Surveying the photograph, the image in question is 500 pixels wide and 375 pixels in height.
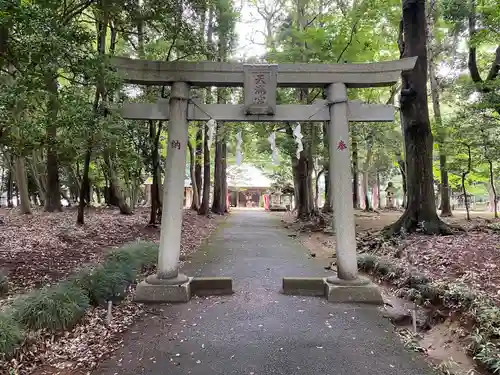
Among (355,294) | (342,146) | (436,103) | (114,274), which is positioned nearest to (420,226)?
(355,294)

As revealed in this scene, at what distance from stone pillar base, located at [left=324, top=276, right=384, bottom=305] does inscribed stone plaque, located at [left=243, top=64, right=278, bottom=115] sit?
11.1ft

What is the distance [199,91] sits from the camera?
16.7 metres

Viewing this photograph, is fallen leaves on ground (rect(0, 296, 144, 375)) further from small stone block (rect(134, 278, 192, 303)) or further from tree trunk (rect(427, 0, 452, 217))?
tree trunk (rect(427, 0, 452, 217))

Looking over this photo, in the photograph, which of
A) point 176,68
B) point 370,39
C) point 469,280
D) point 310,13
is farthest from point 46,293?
point 310,13

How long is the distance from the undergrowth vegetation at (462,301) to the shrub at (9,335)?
4.92 m

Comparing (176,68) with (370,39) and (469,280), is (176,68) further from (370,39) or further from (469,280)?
(370,39)

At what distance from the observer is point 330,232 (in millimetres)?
13703

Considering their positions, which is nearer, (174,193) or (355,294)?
(355,294)

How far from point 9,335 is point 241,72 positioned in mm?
4980

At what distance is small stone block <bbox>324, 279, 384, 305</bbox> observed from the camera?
5.64 meters

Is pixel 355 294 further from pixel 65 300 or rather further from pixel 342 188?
pixel 65 300

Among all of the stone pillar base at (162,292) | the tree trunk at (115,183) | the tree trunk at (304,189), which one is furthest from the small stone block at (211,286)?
the tree trunk at (304,189)

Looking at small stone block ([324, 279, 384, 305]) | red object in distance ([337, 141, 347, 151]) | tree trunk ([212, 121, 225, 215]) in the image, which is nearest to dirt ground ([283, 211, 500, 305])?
small stone block ([324, 279, 384, 305])

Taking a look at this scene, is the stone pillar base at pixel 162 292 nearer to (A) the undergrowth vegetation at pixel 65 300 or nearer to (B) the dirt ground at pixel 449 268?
(A) the undergrowth vegetation at pixel 65 300
